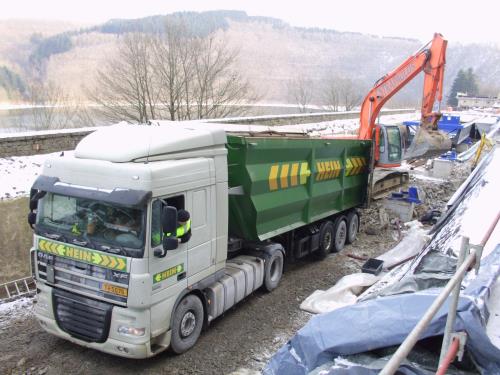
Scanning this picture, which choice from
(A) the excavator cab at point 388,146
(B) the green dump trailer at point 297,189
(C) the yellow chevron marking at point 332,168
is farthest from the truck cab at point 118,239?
(A) the excavator cab at point 388,146

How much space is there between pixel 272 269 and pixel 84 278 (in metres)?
3.40

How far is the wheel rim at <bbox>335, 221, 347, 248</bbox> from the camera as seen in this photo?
943 centimetres

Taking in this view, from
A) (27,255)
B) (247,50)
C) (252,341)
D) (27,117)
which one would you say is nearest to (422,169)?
(252,341)

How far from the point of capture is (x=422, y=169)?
16172 millimetres

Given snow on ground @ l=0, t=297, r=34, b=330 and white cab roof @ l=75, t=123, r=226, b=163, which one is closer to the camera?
white cab roof @ l=75, t=123, r=226, b=163

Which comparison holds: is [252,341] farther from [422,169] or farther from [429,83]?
[422,169]

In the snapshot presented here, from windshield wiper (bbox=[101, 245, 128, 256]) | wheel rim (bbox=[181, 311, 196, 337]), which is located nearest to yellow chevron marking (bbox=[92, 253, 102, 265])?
windshield wiper (bbox=[101, 245, 128, 256])

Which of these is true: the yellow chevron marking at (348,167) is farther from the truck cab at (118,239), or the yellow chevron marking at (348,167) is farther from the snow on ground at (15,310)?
the snow on ground at (15,310)

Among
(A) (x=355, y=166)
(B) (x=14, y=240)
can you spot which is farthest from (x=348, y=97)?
(B) (x=14, y=240)

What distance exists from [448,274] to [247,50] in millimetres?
134301

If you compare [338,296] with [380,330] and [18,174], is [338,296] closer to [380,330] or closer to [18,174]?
[380,330]

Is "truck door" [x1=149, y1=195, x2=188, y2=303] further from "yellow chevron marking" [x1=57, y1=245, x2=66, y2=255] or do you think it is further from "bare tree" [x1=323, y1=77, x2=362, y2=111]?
"bare tree" [x1=323, y1=77, x2=362, y2=111]

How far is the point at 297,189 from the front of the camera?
300 inches

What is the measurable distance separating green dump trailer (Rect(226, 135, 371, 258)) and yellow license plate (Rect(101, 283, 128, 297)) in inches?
90.0
